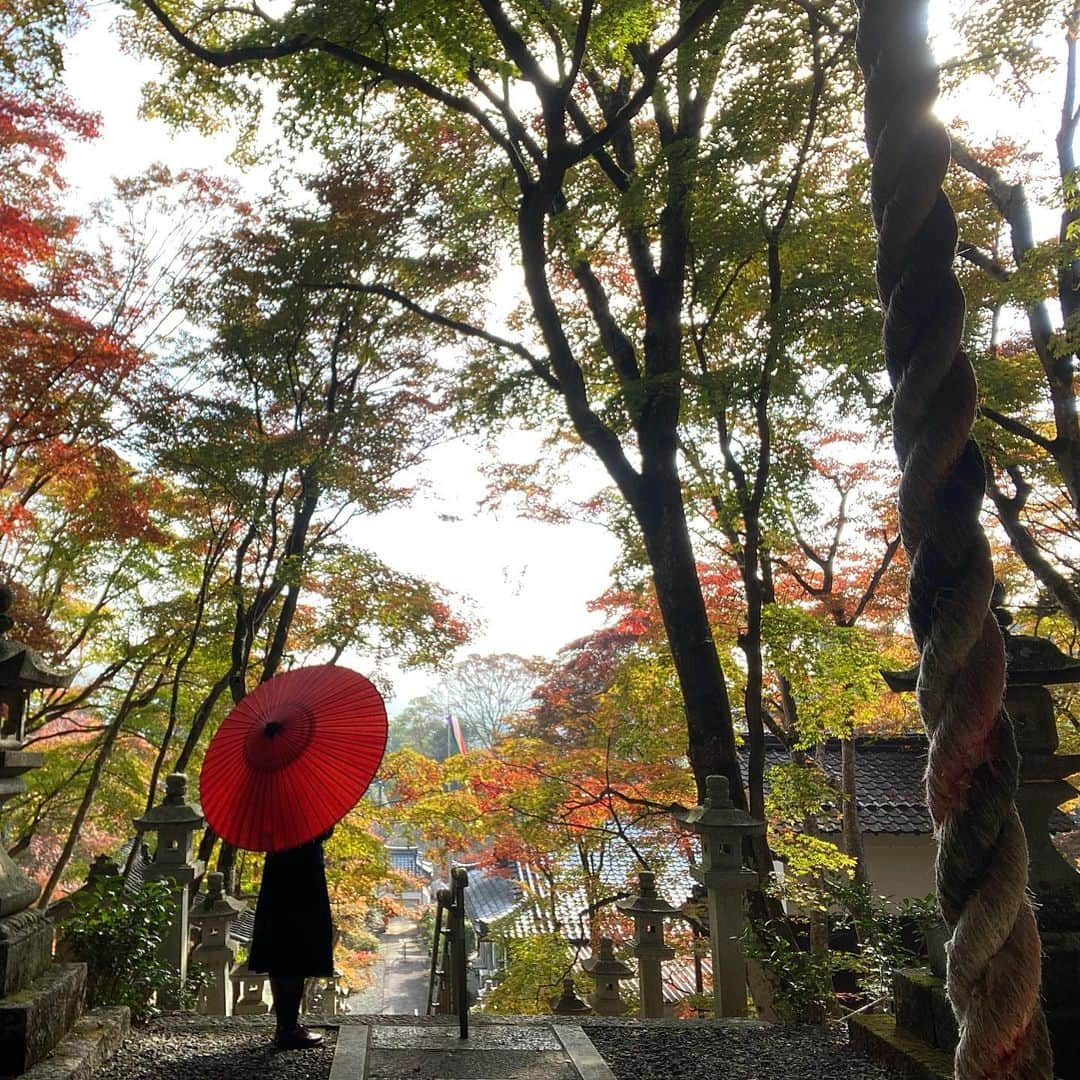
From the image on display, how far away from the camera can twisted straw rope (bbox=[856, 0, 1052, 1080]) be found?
64 centimetres

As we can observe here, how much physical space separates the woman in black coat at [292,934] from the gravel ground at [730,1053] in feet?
5.41

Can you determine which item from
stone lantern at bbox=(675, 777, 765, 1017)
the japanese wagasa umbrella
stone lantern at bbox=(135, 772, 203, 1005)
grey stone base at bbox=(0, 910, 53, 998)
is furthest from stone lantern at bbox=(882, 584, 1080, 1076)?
stone lantern at bbox=(135, 772, 203, 1005)

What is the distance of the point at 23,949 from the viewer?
A: 12.6 feet

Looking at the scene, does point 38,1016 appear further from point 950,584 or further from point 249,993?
point 249,993

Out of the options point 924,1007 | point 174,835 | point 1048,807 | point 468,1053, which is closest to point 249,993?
point 174,835

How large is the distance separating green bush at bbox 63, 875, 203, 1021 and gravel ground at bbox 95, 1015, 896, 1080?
22 cm

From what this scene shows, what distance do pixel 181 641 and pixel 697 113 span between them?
9.86 metres

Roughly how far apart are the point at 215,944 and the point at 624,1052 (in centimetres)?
459

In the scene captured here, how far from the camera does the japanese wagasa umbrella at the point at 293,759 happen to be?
4.59 meters

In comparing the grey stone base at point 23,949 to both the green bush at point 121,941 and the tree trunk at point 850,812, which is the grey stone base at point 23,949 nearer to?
the green bush at point 121,941

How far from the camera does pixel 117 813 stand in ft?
44.4

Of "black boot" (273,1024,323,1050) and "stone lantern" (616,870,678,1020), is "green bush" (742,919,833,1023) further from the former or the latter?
"black boot" (273,1024,323,1050)

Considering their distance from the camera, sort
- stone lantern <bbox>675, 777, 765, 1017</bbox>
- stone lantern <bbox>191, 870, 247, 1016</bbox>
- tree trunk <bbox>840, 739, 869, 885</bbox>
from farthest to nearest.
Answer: tree trunk <bbox>840, 739, 869, 885</bbox> < stone lantern <bbox>191, 870, 247, 1016</bbox> < stone lantern <bbox>675, 777, 765, 1017</bbox>

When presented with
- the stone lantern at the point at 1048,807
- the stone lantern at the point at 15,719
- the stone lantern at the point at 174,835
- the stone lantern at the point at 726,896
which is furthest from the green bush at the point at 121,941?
the stone lantern at the point at 1048,807
